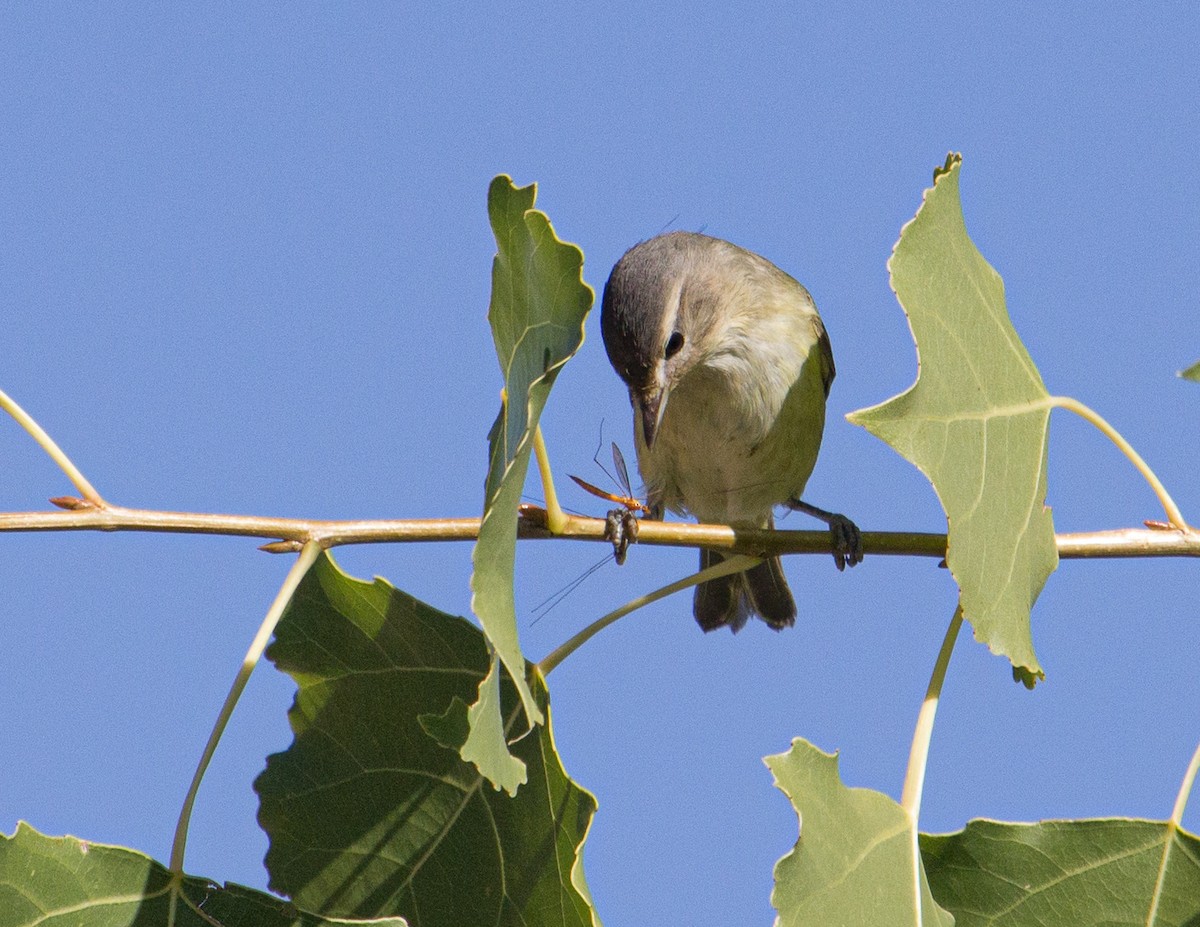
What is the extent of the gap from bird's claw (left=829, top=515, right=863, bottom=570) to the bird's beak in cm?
82

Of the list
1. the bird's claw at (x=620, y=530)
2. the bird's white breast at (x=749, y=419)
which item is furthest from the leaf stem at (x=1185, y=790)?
the bird's white breast at (x=749, y=419)

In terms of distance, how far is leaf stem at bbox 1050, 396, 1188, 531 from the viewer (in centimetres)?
264

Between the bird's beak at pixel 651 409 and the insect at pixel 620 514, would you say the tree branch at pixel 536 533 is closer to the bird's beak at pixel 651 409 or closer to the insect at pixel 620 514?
the insect at pixel 620 514

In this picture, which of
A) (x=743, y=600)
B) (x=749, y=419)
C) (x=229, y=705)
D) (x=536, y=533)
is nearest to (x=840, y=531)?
(x=749, y=419)

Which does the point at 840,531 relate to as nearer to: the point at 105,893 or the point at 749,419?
the point at 749,419

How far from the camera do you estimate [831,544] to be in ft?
9.94

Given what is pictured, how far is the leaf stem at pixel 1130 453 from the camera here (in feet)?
8.66

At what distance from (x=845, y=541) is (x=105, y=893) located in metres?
2.03

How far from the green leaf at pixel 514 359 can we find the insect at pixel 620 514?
0.73m

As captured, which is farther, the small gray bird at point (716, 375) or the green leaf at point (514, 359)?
the small gray bird at point (716, 375)

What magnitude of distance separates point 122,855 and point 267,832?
48 centimetres

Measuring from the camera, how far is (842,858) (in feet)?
7.57

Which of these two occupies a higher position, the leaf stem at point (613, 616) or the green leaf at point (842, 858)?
the leaf stem at point (613, 616)

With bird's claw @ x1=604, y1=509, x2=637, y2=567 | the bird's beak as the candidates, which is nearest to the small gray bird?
the bird's beak
